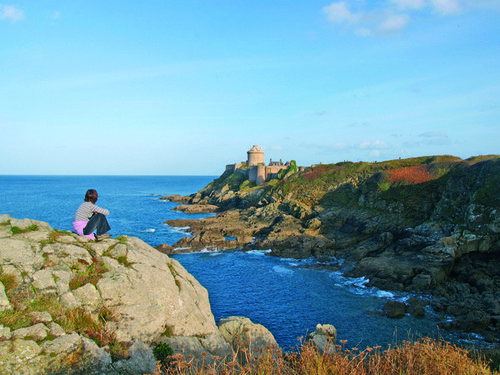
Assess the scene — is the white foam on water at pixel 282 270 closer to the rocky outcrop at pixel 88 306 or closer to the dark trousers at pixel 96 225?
the rocky outcrop at pixel 88 306

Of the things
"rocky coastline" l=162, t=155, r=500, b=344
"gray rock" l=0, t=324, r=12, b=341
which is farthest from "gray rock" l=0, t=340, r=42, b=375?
"rocky coastline" l=162, t=155, r=500, b=344

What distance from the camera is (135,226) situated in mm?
56719

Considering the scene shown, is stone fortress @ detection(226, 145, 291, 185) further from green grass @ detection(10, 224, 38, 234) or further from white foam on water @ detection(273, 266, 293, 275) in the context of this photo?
green grass @ detection(10, 224, 38, 234)

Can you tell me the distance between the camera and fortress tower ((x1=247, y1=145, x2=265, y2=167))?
261 feet

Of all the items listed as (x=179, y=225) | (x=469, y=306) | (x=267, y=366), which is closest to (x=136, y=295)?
(x=267, y=366)

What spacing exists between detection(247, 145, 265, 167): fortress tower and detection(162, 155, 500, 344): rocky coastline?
18730mm

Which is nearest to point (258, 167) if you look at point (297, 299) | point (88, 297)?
point (297, 299)

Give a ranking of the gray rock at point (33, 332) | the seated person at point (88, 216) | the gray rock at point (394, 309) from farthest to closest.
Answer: the gray rock at point (394, 309) → the seated person at point (88, 216) → the gray rock at point (33, 332)

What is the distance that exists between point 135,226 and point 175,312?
49.2 metres

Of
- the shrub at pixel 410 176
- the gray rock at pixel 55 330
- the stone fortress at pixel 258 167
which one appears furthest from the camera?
the stone fortress at pixel 258 167

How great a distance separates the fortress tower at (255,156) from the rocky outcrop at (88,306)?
6744 centimetres

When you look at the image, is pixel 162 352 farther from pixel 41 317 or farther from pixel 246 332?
pixel 246 332

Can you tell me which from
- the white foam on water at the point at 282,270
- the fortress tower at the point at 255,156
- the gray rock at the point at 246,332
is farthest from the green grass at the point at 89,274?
the fortress tower at the point at 255,156

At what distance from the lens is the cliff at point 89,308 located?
7.82 meters
